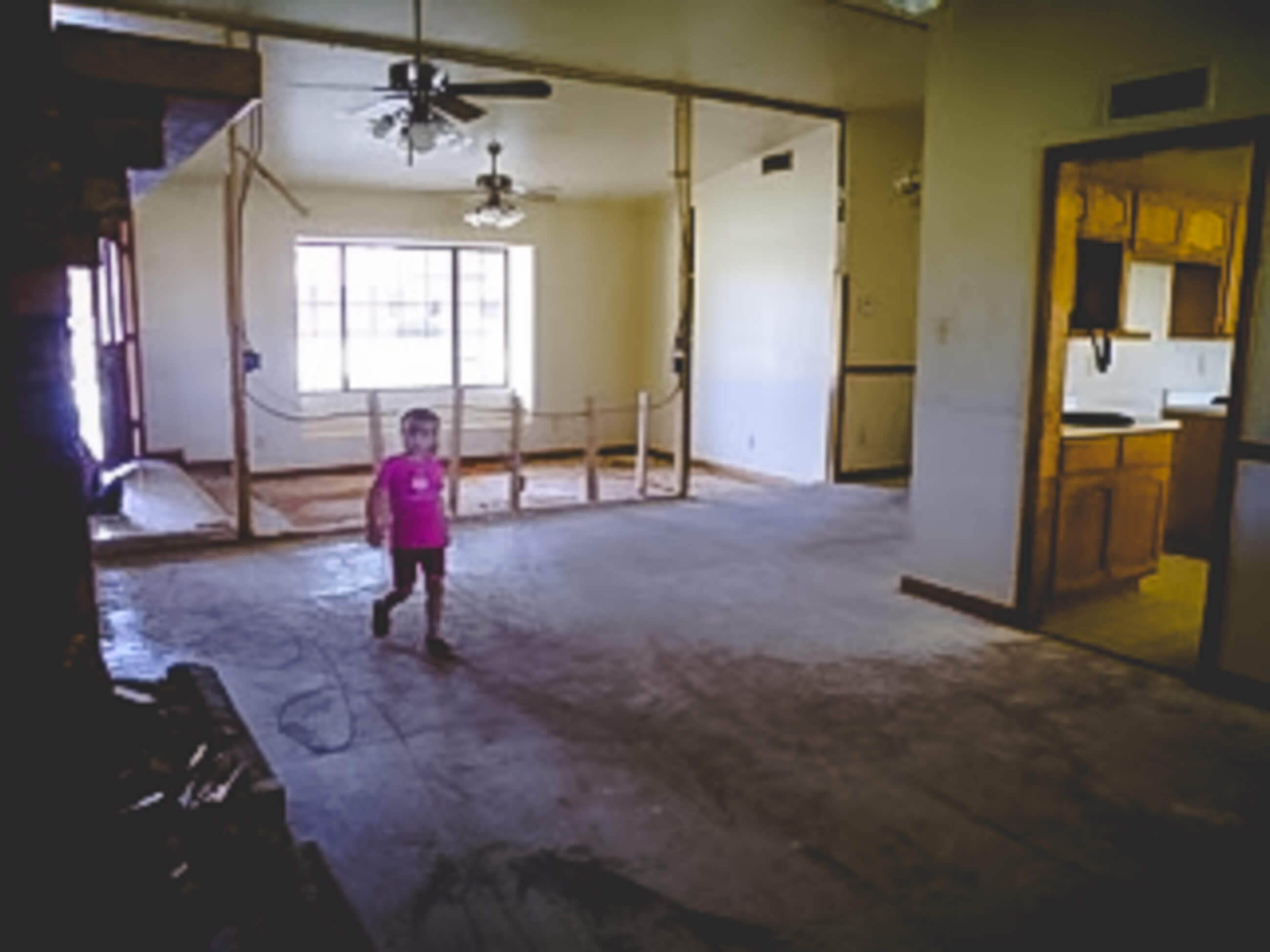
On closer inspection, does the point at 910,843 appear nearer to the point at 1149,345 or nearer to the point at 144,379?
the point at 1149,345

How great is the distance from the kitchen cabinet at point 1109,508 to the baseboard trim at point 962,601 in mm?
297

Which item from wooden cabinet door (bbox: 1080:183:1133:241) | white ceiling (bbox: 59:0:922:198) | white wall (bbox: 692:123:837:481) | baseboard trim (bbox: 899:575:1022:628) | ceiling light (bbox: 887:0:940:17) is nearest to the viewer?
ceiling light (bbox: 887:0:940:17)

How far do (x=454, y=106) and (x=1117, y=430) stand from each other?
142 inches

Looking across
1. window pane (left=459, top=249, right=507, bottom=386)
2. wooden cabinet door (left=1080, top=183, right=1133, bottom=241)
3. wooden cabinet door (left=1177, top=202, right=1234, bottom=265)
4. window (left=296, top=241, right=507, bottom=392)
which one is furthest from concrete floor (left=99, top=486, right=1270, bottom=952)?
window pane (left=459, top=249, right=507, bottom=386)

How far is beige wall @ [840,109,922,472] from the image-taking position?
788cm

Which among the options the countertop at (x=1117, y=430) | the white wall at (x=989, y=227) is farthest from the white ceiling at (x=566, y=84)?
the countertop at (x=1117, y=430)

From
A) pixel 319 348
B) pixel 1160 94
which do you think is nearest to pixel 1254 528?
pixel 1160 94

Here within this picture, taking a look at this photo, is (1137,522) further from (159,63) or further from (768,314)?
(159,63)

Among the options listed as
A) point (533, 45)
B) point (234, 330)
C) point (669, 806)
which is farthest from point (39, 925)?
point (533, 45)

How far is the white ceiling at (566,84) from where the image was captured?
5.21 m

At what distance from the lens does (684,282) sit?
289 inches

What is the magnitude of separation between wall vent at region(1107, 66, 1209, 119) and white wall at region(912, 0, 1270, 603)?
38 mm

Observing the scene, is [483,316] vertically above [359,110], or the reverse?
[359,110]

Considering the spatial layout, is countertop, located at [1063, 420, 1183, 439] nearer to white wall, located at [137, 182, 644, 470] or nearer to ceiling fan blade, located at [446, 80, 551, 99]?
ceiling fan blade, located at [446, 80, 551, 99]
